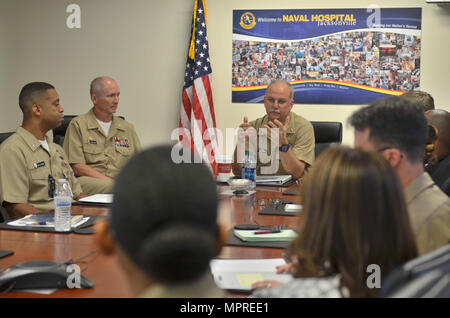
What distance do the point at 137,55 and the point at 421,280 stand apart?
5.14 metres

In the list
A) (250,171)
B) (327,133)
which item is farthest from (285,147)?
(327,133)

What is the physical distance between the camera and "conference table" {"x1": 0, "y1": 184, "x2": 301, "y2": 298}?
5.47 ft

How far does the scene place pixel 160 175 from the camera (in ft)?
3.26

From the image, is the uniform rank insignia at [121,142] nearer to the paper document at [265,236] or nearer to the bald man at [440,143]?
the paper document at [265,236]

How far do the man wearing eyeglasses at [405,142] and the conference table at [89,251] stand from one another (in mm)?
473

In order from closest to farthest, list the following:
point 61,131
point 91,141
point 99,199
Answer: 1. point 99,199
2. point 91,141
3. point 61,131

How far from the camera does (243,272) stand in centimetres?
184

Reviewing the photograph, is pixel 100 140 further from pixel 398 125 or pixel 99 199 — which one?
pixel 398 125

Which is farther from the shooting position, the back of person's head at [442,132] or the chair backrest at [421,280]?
the back of person's head at [442,132]

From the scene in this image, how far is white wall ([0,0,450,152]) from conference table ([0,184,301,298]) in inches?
115

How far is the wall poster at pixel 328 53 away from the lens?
5.29 meters

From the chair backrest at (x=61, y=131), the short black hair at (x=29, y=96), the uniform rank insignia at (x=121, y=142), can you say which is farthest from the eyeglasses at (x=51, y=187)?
the chair backrest at (x=61, y=131)

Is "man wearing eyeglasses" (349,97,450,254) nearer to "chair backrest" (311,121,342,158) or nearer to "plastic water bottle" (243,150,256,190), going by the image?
"plastic water bottle" (243,150,256,190)
